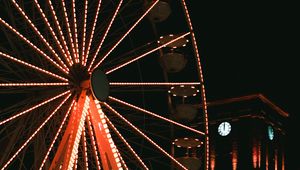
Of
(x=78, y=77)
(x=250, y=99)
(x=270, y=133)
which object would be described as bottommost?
(x=270, y=133)

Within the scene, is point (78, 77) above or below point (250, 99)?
above

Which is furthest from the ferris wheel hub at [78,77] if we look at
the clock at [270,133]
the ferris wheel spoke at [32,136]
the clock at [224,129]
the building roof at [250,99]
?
the clock at [270,133]

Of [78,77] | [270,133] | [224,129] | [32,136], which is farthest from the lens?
[270,133]

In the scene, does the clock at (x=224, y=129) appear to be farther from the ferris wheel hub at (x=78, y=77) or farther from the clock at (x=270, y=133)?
the ferris wheel hub at (x=78, y=77)

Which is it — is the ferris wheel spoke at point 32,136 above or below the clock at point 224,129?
above

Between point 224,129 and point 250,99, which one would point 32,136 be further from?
point 224,129

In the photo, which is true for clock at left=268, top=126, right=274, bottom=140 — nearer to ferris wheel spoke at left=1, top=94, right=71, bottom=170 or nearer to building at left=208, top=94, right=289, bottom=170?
building at left=208, top=94, right=289, bottom=170

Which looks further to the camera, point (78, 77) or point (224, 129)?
point (224, 129)

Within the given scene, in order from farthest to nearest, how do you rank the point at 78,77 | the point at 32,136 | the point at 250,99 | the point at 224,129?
1. the point at 224,129
2. the point at 250,99
3. the point at 78,77
4. the point at 32,136

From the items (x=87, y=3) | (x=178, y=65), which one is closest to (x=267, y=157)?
(x=178, y=65)

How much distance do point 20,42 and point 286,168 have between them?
36.7 metres

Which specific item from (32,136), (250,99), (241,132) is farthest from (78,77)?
(241,132)

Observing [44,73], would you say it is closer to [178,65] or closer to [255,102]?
[178,65]

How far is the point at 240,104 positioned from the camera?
52.0m
